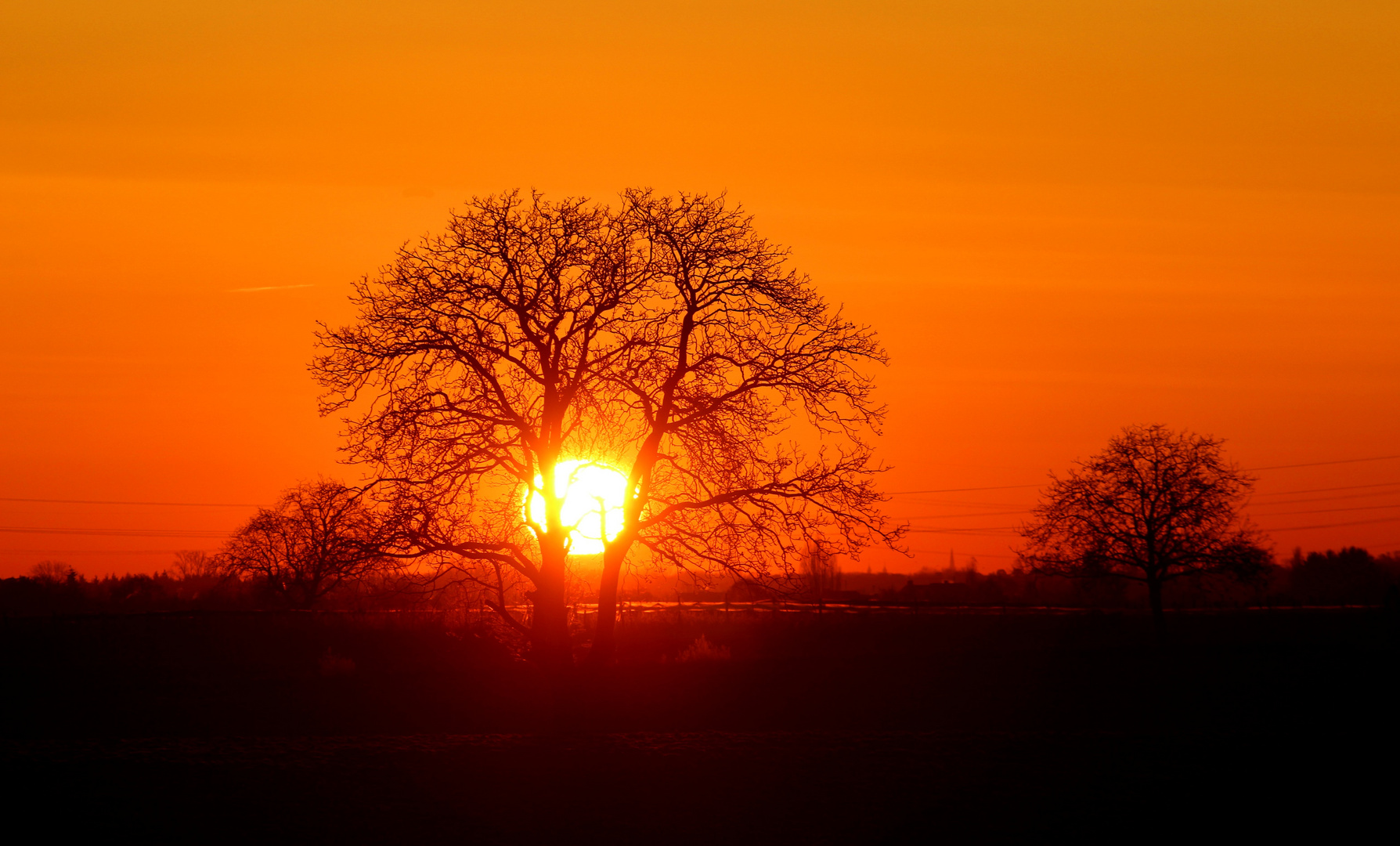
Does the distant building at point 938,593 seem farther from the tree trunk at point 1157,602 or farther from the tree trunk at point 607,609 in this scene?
the tree trunk at point 607,609

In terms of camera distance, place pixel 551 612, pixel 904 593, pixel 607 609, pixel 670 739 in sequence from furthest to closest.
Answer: pixel 904 593 → pixel 607 609 → pixel 551 612 → pixel 670 739

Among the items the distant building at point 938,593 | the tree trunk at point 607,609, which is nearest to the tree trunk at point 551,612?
the tree trunk at point 607,609

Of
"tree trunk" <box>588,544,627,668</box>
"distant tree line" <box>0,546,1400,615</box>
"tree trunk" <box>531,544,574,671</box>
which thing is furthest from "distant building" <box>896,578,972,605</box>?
"tree trunk" <box>531,544,574,671</box>

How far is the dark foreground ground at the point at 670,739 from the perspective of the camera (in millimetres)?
12164

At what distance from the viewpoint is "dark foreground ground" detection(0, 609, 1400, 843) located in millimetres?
12164

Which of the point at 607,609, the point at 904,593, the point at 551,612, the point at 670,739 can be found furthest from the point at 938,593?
the point at 670,739

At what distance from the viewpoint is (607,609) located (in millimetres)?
23562

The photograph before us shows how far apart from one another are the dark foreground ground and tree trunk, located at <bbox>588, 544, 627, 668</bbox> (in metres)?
0.74

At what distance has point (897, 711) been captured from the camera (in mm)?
21562

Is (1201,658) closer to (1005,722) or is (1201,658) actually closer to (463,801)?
(1005,722)

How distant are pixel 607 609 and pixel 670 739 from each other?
7314 millimetres

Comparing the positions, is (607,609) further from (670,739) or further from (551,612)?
(670,739)

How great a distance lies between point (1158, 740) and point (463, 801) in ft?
35.4

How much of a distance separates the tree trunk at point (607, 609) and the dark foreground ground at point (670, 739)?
2.42ft
